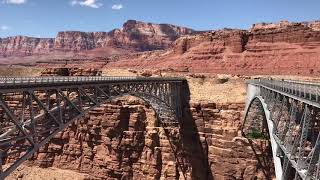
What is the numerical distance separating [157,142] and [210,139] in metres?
7.48

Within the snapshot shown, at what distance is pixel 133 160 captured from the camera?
62.1m

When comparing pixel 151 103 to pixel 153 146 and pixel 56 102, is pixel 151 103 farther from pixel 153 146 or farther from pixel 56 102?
pixel 56 102

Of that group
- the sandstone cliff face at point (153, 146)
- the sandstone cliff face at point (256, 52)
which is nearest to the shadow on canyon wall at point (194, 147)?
the sandstone cliff face at point (153, 146)

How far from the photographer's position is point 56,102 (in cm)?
2953

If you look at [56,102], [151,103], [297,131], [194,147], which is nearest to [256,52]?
[194,147]

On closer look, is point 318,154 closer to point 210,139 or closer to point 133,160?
point 210,139

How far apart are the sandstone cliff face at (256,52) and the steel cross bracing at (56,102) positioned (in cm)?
3607

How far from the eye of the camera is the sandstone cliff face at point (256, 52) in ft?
308

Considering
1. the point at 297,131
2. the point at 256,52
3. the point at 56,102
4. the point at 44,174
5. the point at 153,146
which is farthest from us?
the point at 256,52

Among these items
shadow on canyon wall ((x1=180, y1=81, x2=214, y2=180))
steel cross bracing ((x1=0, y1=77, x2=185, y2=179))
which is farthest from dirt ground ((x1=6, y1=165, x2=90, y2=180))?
shadow on canyon wall ((x1=180, y1=81, x2=214, y2=180))

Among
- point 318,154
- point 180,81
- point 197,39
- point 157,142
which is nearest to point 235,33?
point 197,39

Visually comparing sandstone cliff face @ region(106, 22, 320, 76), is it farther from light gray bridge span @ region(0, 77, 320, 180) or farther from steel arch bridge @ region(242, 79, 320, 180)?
steel arch bridge @ region(242, 79, 320, 180)

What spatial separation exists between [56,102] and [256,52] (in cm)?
7889

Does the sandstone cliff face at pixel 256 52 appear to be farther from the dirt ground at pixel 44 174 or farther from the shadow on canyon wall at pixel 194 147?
the dirt ground at pixel 44 174
